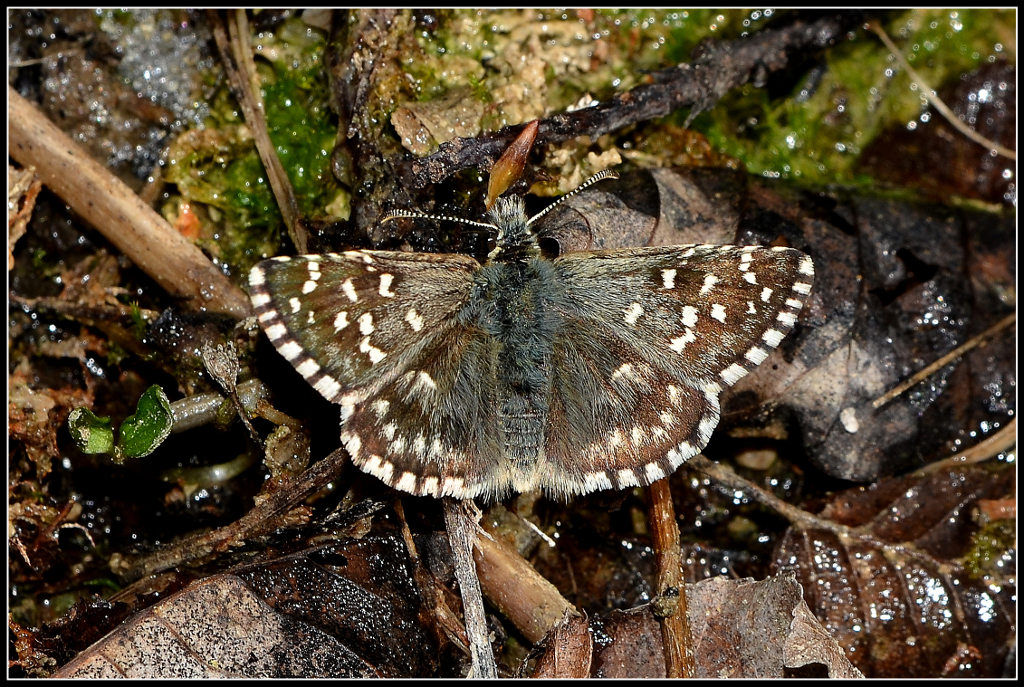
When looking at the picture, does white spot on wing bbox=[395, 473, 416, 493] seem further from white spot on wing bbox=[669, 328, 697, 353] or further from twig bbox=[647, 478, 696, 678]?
white spot on wing bbox=[669, 328, 697, 353]

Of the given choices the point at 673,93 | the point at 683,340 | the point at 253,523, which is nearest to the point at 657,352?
the point at 683,340

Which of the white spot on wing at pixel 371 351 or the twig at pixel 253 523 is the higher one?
the white spot on wing at pixel 371 351

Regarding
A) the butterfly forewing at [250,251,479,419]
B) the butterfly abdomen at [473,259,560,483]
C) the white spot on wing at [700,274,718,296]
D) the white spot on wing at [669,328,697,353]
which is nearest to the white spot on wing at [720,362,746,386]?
the white spot on wing at [669,328,697,353]

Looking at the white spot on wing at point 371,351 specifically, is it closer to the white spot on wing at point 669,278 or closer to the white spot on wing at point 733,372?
the white spot on wing at point 669,278

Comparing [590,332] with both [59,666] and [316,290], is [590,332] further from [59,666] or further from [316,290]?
[59,666]

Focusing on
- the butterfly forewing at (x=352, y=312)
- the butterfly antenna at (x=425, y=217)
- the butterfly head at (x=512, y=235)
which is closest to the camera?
the butterfly forewing at (x=352, y=312)

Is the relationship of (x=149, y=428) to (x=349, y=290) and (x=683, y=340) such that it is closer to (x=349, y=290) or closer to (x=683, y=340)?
(x=349, y=290)

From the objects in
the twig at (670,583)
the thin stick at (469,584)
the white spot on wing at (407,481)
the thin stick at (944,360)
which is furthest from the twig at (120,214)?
the thin stick at (944,360)
